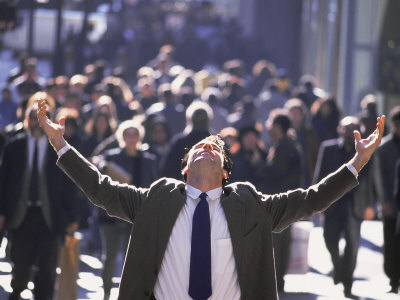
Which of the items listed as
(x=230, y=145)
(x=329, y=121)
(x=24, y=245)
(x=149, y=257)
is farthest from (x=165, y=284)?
(x=329, y=121)

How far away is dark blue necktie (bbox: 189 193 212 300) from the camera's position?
610 centimetres

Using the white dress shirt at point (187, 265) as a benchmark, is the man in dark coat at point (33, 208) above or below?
below

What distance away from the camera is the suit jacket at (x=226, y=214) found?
20.3ft

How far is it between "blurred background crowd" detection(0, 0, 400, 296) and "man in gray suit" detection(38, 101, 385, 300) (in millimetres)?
2658

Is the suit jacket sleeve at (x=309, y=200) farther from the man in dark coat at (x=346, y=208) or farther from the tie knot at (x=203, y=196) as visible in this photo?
the man in dark coat at (x=346, y=208)

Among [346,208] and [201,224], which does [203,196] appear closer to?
[201,224]

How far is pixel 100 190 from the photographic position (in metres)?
6.35

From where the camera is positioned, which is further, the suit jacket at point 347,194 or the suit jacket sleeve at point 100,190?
the suit jacket at point 347,194

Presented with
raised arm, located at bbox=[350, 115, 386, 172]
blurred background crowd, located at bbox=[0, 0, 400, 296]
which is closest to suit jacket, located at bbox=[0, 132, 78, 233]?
blurred background crowd, located at bbox=[0, 0, 400, 296]

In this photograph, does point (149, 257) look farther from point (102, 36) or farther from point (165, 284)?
point (102, 36)

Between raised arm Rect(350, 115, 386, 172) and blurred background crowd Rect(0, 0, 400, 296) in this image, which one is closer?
raised arm Rect(350, 115, 386, 172)

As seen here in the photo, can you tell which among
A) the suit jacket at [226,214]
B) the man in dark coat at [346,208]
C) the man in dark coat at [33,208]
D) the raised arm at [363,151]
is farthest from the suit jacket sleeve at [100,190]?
the man in dark coat at [346,208]

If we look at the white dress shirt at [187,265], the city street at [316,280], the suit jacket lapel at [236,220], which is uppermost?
the suit jacket lapel at [236,220]

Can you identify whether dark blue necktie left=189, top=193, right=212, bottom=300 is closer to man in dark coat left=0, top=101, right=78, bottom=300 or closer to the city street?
man in dark coat left=0, top=101, right=78, bottom=300
